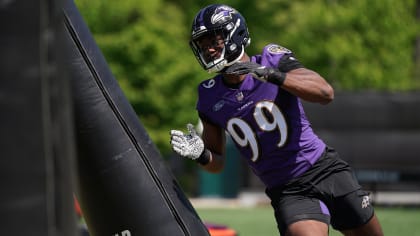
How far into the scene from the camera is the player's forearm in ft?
12.7

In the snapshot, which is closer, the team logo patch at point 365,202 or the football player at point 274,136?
the football player at point 274,136

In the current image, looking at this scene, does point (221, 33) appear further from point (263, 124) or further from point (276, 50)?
point (263, 124)

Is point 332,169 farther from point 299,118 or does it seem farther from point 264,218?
point 264,218

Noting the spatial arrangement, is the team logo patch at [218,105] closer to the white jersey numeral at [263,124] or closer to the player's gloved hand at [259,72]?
the white jersey numeral at [263,124]

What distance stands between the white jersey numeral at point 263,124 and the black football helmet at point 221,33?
0.26 m

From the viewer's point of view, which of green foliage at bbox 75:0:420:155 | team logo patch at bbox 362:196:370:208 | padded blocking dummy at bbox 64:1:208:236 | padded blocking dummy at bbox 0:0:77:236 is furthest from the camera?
green foliage at bbox 75:0:420:155

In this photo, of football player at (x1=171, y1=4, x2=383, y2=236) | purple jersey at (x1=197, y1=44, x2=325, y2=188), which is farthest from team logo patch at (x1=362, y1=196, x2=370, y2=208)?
purple jersey at (x1=197, y1=44, x2=325, y2=188)

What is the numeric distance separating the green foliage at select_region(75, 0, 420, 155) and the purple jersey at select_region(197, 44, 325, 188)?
16690 mm

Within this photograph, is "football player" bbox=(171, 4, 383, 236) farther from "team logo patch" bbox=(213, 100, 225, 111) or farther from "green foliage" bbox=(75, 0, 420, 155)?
"green foliage" bbox=(75, 0, 420, 155)

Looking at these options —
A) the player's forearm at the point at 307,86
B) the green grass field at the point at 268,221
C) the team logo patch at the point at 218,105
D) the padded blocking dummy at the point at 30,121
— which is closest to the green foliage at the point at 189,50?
the green grass field at the point at 268,221

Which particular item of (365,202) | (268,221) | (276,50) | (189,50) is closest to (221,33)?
(276,50)

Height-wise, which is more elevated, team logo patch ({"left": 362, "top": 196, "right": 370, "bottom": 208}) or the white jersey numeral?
the white jersey numeral

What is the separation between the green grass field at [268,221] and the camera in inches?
379

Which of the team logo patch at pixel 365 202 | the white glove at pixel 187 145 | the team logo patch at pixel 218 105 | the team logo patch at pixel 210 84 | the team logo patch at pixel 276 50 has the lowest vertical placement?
the team logo patch at pixel 365 202
